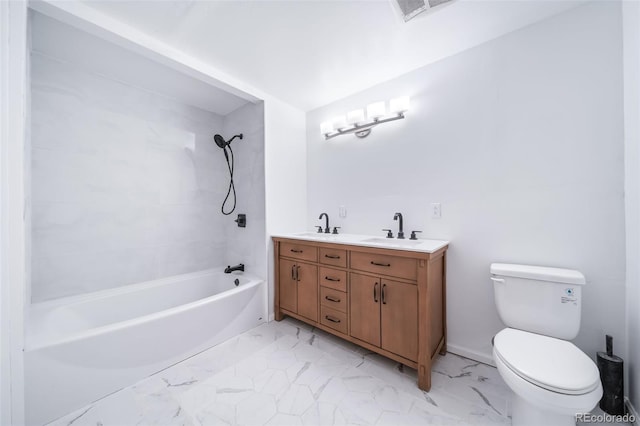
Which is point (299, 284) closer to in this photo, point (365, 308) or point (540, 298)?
point (365, 308)

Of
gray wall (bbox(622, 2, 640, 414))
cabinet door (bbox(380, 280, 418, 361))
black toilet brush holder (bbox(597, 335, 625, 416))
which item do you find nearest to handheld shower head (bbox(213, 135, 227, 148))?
cabinet door (bbox(380, 280, 418, 361))

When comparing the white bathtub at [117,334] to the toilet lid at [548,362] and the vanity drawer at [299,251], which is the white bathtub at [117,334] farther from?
the toilet lid at [548,362]

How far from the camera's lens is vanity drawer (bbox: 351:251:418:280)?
150 cm

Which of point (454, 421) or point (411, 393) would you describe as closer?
point (454, 421)

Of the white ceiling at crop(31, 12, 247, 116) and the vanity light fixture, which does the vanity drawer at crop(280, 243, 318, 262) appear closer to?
the vanity light fixture

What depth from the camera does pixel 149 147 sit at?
233 centimetres

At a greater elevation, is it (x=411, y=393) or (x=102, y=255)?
(x=102, y=255)

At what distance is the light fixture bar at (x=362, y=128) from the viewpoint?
2.02 metres

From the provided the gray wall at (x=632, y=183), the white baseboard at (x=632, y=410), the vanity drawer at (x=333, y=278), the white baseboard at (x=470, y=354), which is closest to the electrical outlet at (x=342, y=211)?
the vanity drawer at (x=333, y=278)

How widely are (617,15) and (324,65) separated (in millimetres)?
1737

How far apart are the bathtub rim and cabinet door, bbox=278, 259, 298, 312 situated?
222mm

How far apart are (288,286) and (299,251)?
15.3 inches

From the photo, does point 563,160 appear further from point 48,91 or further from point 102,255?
point 48,91


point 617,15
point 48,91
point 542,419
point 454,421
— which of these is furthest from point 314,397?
point 48,91
